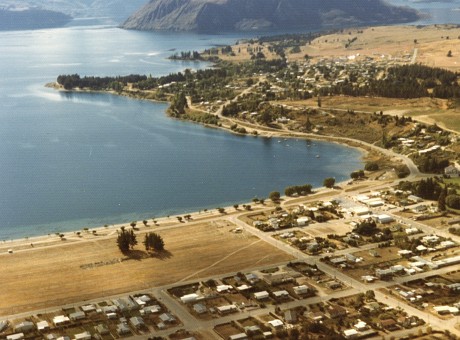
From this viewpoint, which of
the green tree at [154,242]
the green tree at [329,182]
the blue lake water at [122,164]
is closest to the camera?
the green tree at [154,242]

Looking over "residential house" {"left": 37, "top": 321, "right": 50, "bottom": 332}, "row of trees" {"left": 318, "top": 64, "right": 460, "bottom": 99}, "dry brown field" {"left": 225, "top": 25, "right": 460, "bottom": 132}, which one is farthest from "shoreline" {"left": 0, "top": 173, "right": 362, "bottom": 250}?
"row of trees" {"left": 318, "top": 64, "right": 460, "bottom": 99}

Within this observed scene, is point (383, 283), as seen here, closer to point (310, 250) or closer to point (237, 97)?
point (310, 250)

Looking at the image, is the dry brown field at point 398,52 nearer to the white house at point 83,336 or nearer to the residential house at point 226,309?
the residential house at point 226,309

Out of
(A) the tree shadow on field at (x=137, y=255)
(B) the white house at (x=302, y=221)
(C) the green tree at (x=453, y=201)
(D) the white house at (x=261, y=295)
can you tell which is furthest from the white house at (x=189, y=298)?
(C) the green tree at (x=453, y=201)

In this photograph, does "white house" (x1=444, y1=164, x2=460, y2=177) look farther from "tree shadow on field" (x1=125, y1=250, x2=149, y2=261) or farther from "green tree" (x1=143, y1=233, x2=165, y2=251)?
"tree shadow on field" (x1=125, y1=250, x2=149, y2=261)

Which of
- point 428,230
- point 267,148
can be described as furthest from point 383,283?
point 267,148

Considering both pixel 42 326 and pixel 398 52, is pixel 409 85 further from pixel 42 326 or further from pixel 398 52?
pixel 42 326
